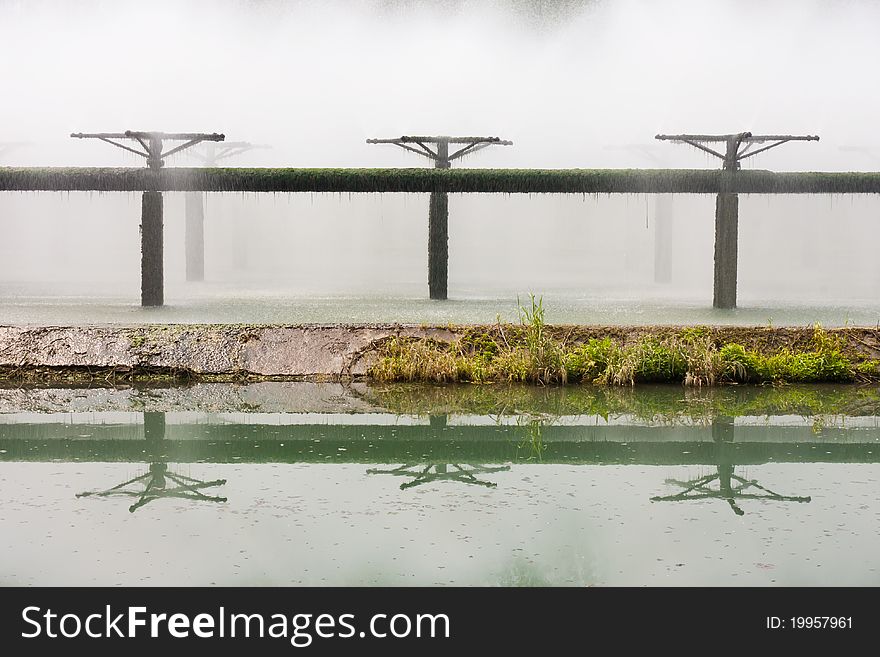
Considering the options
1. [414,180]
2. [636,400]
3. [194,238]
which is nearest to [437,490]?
[636,400]

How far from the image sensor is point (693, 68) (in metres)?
15.9

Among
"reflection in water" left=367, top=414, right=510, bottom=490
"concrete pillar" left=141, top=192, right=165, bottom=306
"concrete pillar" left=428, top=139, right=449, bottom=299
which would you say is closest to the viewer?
"reflection in water" left=367, top=414, right=510, bottom=490

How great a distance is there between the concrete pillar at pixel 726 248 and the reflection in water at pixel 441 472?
5727 millimetres

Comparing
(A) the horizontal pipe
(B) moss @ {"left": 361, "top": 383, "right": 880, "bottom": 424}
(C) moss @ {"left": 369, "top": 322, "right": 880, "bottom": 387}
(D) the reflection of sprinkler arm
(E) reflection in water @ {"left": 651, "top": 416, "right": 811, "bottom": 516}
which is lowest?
(D) the reflection of sprinkler arm

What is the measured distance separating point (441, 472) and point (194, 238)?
10582 mm

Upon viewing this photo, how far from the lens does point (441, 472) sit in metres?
4.33

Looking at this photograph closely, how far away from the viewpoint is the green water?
2996 millimetres

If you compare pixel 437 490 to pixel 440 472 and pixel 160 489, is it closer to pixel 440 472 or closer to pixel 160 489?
pixel 440 472

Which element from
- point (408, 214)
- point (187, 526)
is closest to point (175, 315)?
point (187, 526)

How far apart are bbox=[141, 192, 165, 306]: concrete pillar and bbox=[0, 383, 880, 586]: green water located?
118 inches

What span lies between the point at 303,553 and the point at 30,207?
60.6 feet

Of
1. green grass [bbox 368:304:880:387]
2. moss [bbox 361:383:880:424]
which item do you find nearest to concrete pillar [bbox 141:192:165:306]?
green grass [bbox 368:304:880:387]

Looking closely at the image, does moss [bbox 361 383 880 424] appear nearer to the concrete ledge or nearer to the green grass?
the green grass

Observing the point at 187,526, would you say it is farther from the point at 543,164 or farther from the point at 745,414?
the point at 543,164
